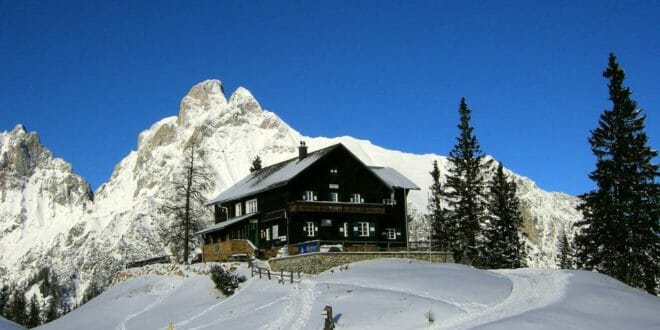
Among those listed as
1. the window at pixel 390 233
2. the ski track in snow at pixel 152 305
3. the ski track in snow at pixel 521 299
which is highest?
the window at pixel 390 233

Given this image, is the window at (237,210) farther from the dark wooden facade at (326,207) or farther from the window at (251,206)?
the window at (251,206)

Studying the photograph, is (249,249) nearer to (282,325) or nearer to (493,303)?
(282,325)

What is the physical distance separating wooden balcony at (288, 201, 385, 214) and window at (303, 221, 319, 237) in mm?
1368

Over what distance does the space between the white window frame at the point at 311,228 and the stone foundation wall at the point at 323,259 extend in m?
6.71

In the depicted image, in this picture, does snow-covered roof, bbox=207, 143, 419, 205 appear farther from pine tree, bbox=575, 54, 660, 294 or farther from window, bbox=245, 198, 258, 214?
pine tree, bbox=575, 54, 660, 294

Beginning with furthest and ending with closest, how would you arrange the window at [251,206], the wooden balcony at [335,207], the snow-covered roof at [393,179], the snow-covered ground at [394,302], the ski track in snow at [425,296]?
the window at [251,206], the snow-covered roof at [393,179], the wooden balcony at [335,207], the ski track in snow at [425,296], the snow-covered ground at [394,302]

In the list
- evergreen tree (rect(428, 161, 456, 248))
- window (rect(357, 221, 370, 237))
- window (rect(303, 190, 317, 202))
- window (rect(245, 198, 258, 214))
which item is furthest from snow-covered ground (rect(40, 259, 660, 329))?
evergreen tree (rect(428, 161, 456, 248))

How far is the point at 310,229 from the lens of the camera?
59094mm

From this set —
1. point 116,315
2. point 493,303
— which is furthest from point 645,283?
point 116,315

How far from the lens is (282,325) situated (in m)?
35.8

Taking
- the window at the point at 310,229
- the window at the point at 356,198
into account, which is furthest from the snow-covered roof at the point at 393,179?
the window at the point at 310,229

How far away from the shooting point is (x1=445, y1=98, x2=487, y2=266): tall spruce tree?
207ft

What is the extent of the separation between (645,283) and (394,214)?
70.6 ft

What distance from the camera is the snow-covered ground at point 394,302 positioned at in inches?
1261
